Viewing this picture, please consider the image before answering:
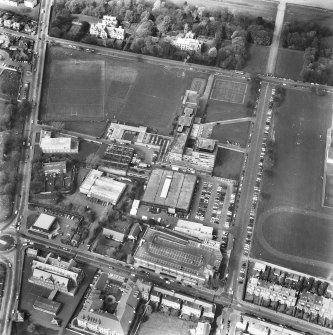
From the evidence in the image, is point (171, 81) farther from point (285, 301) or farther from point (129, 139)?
point (285, 301)

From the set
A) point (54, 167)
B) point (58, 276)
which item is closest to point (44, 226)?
point (58, 276)

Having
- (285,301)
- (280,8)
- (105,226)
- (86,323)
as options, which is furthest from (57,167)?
(280,8)

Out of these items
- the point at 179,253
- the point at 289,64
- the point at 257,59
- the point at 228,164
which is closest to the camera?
the point at 179,253

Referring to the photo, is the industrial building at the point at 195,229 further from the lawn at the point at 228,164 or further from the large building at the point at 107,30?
the large building at the point at 107,30

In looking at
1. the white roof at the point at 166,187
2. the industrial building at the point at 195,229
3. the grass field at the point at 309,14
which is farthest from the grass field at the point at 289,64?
the industrial building at the point at 195,229

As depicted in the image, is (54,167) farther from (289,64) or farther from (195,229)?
(289,64)

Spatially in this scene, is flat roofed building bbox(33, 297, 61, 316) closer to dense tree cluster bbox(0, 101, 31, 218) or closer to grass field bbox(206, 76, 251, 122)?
dense tree cluster bbox(0, 101, 31, 218)

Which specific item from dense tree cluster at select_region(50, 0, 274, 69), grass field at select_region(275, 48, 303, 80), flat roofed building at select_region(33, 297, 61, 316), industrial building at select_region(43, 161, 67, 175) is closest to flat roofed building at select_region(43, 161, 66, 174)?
industrial building at select_region(43, 161, 67, 175)
